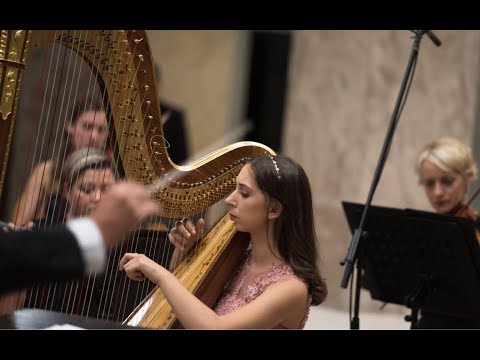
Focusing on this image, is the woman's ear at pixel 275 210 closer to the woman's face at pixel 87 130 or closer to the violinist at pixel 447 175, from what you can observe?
the woman's face at pixel 87 130

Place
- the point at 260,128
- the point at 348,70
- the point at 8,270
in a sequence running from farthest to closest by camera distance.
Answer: the point at 260,128 → the point at 348,70 → the point at 8,270

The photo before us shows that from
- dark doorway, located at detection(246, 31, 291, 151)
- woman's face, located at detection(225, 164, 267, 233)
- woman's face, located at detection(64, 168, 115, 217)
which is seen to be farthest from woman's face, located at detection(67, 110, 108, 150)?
dark doorway, located at detection(246, 31, 291, 151)

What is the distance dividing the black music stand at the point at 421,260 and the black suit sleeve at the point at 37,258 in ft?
6.23

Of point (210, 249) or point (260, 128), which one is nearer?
point (210, 249)

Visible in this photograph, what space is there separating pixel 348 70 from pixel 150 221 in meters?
3.22

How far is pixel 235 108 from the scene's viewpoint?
23.5 feet

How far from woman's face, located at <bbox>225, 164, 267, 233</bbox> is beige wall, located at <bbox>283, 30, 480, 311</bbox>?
2.98 m

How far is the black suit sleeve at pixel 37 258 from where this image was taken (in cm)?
131

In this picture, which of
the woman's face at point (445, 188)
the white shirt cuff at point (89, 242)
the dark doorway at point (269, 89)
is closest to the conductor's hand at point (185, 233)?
the white shirt cuff at point (89, 242)

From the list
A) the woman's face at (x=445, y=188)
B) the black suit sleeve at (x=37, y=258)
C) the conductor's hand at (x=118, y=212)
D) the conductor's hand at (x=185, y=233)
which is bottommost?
the conductor's hand at (x=185, y=233)
